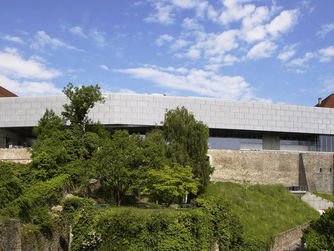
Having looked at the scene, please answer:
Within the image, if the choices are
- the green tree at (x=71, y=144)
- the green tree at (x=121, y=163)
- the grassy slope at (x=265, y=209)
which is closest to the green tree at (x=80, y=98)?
the green tree at (x=71, y=144)

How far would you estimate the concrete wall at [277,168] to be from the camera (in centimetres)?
4222

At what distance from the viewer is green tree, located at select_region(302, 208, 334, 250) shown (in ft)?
81.1

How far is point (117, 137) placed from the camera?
28766 mm

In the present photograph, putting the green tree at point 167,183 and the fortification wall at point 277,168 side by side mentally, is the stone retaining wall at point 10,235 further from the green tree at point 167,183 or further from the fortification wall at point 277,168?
the fortification wall at point 277,168

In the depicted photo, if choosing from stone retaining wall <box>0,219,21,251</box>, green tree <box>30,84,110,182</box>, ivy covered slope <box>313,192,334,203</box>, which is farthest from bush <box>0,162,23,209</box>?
ivy covered slope <box>313,192,334,203</box>

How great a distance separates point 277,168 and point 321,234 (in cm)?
1912

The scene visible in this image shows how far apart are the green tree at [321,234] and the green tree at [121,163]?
14483mm

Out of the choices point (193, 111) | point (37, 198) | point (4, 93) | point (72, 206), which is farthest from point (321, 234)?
point (4, 93)

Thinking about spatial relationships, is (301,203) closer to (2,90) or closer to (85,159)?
(85,159)

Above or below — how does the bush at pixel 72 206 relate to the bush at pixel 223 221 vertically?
above

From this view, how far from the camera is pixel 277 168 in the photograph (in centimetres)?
4406

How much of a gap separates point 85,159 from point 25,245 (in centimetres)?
1645

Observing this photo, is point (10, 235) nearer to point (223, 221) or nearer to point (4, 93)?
point (223, 221)

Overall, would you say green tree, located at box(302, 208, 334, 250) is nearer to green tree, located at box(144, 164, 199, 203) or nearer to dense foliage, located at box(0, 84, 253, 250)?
dense foliage, located at box(0, 84, 253, 250)
